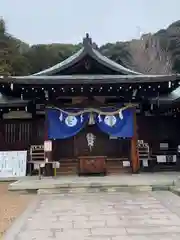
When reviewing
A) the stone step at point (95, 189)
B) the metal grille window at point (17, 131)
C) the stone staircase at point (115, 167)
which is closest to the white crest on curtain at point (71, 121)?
the stone staircase at point (115, 167)

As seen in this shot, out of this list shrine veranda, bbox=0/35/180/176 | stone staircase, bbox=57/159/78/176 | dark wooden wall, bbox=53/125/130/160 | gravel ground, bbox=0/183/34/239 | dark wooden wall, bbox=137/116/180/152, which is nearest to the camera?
gravel ground, bbox=0/183/34/239

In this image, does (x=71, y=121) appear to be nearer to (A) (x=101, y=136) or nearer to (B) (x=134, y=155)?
(A) (x=101, y=136)

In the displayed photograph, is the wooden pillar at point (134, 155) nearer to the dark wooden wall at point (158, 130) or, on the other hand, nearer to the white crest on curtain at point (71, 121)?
the dark wooden wall at point (158, 130)

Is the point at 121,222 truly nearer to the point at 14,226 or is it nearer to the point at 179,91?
the point at 14,226

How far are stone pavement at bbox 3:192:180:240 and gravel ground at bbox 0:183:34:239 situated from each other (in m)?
0.21

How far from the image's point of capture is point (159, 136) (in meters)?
15.4

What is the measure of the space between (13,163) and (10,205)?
19.5ft

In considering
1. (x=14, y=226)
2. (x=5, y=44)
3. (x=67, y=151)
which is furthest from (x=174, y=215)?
(x=5, y=44)

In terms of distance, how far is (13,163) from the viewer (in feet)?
46.6

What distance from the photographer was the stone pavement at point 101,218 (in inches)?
209

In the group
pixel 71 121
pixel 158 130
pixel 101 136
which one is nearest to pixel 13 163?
pixel 71 121

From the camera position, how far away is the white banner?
547 inches

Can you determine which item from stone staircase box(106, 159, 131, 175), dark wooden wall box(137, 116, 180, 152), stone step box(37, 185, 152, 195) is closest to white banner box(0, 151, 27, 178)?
stone staircase box(106, 159, 131, 175)

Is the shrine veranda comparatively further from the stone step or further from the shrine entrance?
the stone step
